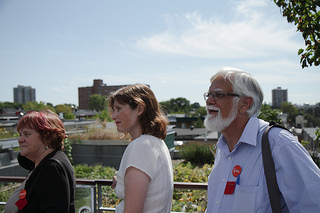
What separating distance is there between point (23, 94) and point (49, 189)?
18092cm

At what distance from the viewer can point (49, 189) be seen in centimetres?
206

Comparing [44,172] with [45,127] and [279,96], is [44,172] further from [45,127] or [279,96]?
[279,96]

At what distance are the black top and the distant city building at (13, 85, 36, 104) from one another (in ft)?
578

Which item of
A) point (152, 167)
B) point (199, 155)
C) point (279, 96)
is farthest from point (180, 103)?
point (152, 167)

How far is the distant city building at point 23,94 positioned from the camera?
16088 cm

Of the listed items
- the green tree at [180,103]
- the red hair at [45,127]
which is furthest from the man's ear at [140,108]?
the green tree at [180,103]

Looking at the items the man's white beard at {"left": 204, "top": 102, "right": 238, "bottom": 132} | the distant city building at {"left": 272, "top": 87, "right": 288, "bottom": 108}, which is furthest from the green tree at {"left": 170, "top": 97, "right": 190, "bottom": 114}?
the man's white beard at {"left": 204, "top": 102, "right": 238, "bottom": 132}

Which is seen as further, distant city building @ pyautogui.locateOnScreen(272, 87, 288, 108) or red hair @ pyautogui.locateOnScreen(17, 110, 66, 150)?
distant city building @ pyautogui.locateOnScreen(272, 87, 288, 108)

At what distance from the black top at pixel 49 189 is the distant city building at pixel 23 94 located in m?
176

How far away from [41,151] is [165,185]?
1.24 meters

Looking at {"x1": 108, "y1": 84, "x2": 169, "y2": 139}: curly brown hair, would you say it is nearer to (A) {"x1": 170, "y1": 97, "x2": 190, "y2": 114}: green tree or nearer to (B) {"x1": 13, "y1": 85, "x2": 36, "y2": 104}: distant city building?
(A) {"x1": 170, "y1": 97, "x2": 190, "y2": 114}: green tree

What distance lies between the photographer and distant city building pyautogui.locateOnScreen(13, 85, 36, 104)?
160875mm

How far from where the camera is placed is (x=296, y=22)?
Result: 10.9ft

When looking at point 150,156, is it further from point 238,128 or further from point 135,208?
point 238,128
